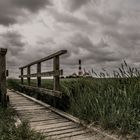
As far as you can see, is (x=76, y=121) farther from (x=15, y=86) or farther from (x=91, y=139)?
(x=15, y=86)

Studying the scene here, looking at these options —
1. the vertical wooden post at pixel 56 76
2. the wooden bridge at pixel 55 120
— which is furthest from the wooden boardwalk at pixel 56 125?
the vertical wooden post at pixel 56 76

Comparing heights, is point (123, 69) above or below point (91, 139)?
above

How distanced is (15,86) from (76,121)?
12650 mm

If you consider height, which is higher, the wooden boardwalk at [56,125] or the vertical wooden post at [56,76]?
the vertical wooden post at [56,76]

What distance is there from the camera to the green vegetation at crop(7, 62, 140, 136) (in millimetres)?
4723

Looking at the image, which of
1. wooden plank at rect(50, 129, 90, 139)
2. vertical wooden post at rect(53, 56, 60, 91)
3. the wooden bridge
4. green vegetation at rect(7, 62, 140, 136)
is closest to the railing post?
the wooden bridge

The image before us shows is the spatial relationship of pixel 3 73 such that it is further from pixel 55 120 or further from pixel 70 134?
pixel 70 134

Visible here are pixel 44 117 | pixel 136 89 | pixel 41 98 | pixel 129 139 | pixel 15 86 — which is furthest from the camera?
pixel 15 86

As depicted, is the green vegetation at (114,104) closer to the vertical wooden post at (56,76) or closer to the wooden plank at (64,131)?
the wooden plank at (64,131)

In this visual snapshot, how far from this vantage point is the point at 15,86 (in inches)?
704

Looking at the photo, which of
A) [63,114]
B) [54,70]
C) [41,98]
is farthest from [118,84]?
[41,98]

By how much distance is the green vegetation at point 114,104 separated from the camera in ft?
15.5

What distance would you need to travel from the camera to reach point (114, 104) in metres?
4.98

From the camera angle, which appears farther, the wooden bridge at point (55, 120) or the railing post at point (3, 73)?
the railing post at point (3, 73)
